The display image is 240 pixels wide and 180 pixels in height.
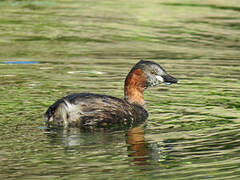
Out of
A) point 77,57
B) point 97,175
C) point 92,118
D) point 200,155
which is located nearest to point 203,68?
point 77,57

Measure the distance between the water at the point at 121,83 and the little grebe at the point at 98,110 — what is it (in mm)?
238

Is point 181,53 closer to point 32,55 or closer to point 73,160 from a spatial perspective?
point 32,55

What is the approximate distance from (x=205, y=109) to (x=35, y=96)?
2.67 metres

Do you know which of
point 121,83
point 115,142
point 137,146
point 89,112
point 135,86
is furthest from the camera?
point 121,83

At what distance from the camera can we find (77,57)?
50.1 feet

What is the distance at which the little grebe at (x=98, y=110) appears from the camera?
375 inches

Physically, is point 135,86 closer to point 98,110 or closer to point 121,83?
point 98,110

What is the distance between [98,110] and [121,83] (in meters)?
2.92

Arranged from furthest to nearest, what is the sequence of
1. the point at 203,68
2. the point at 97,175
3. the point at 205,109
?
the point at 203,68, the point at 205,109, the point at 97,175

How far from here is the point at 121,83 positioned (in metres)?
12.6

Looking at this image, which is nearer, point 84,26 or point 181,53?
point 181,53

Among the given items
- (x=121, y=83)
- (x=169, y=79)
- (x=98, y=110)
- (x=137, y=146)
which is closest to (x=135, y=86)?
(x=169, y=79)

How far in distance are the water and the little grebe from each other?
24cm

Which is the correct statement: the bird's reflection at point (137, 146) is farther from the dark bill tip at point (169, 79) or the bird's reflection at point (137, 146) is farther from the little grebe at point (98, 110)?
the dark bill tip at point (169, 79)
